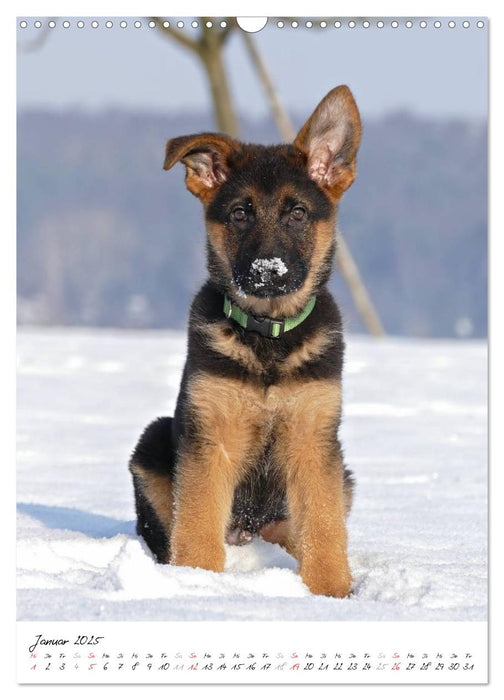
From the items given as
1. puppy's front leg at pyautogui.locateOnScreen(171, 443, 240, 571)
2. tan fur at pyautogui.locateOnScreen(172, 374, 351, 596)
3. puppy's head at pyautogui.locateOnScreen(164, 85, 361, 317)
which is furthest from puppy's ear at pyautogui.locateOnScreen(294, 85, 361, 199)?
puppy's front leg at pyautogui.locateOnScreen(171, 443, 240, 571)

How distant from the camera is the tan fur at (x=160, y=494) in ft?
17.6

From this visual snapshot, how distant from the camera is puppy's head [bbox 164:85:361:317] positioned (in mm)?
4879

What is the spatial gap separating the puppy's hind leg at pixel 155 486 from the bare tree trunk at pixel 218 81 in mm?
1848

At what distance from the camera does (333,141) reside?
5105 mm

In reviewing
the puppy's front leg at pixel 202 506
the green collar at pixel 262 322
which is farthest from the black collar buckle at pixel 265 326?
the puppy's front leg at pixel 202 506

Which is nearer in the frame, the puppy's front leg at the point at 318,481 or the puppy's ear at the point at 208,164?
the puppy's front leg at the point at 318,481

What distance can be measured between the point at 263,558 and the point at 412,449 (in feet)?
12.7

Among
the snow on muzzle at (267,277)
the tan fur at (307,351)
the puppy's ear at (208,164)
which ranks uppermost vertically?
the puppy's ear at (208,164)

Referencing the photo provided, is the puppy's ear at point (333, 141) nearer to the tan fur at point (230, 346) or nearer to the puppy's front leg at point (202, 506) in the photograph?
the tan fur at point (230, 346)

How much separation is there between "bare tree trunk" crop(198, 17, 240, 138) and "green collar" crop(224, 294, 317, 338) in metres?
1.52

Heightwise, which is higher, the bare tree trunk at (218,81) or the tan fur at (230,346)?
the bare tree trunk at (218,81)
